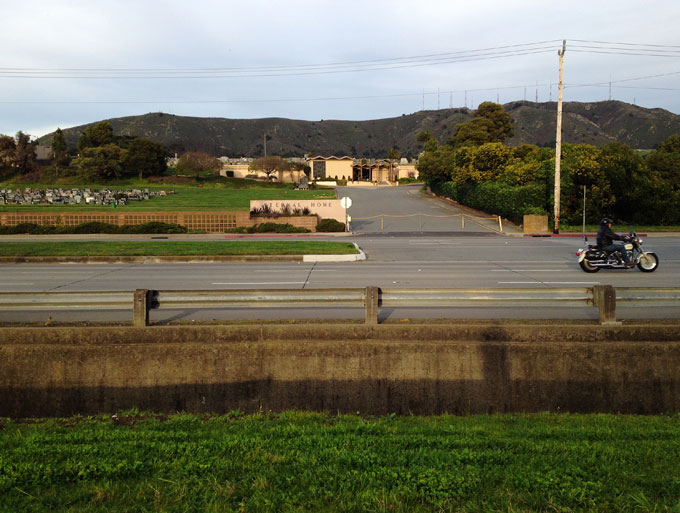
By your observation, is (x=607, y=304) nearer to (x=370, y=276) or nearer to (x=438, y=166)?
(x=370, y=276)

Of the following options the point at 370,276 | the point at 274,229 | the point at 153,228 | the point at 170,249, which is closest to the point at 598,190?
the point at 274,229

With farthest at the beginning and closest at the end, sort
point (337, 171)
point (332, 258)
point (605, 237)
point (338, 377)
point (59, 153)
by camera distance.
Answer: point (337, 171)
point (59, 153)
point (332, 258)
point (605, 237)
point (338, 377)

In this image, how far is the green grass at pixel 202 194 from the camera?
54.2 m

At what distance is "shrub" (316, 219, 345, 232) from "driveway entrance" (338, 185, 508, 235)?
156cm

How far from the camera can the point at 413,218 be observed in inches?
1816

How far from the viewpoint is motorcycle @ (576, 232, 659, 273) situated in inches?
689

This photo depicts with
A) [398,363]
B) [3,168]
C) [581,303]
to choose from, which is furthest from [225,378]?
[3,168]

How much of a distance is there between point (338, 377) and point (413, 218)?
39.7 m

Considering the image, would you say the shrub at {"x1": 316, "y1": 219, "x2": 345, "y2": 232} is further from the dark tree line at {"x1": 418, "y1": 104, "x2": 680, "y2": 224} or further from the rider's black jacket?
the rider's black jacket

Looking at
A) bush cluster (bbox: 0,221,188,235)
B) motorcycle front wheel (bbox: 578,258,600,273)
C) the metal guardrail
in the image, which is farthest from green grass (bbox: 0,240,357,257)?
the metal guardrail

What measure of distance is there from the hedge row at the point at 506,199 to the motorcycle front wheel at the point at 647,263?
20.0m

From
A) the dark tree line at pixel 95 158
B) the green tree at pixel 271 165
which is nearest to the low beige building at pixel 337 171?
the green tree at pixel 271 165

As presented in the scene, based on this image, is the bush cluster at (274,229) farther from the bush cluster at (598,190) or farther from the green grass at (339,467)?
the green grass at (339,467)

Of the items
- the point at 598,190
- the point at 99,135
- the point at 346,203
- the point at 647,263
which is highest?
the point at 99,135
